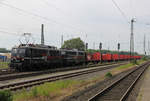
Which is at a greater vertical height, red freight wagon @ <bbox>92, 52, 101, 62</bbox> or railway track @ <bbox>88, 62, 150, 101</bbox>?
red freight wagon @ <bbox>92, 52, 101, 62</bbox>

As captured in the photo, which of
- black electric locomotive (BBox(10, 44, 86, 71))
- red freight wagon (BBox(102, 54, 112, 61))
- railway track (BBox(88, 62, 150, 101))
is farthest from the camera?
red freight wagon (BBox(102, 54, 112, 61))

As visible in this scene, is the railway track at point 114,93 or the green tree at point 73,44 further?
the green tree at point 73,44

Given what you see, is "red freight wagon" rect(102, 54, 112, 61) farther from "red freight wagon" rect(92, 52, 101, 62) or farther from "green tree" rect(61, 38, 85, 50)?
"green tree" rect(61, 38, 85, 50)

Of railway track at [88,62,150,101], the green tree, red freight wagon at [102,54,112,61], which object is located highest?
the green tree

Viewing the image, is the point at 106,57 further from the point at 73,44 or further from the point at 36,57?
the point at 73,44

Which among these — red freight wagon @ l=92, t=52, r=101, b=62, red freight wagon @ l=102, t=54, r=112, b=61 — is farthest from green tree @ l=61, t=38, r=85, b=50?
red freight wagon @ l=92, t=52, r=101, b=62

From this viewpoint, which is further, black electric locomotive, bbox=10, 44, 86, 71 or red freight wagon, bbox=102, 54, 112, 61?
red freight wagon, bbox=102, 54, 112, 61

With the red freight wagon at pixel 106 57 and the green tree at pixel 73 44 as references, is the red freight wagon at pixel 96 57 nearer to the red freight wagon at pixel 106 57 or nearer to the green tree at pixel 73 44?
the red freight wagon at pixel 106 57

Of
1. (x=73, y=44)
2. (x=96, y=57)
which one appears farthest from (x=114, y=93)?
(x=73, y=44)

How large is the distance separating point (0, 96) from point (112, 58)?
2582 inches

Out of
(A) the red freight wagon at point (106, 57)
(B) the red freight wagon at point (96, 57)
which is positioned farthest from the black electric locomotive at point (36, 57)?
(A) the red freight wagon at point (106, 57)

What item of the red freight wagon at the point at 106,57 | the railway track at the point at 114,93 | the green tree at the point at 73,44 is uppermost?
the green tree at the point at 73,44

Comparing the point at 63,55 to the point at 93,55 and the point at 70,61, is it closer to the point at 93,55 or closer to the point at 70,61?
the point at 70,61

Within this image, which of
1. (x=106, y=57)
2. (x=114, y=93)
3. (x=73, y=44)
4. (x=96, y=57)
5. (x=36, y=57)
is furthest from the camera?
(x=73, y=44)
